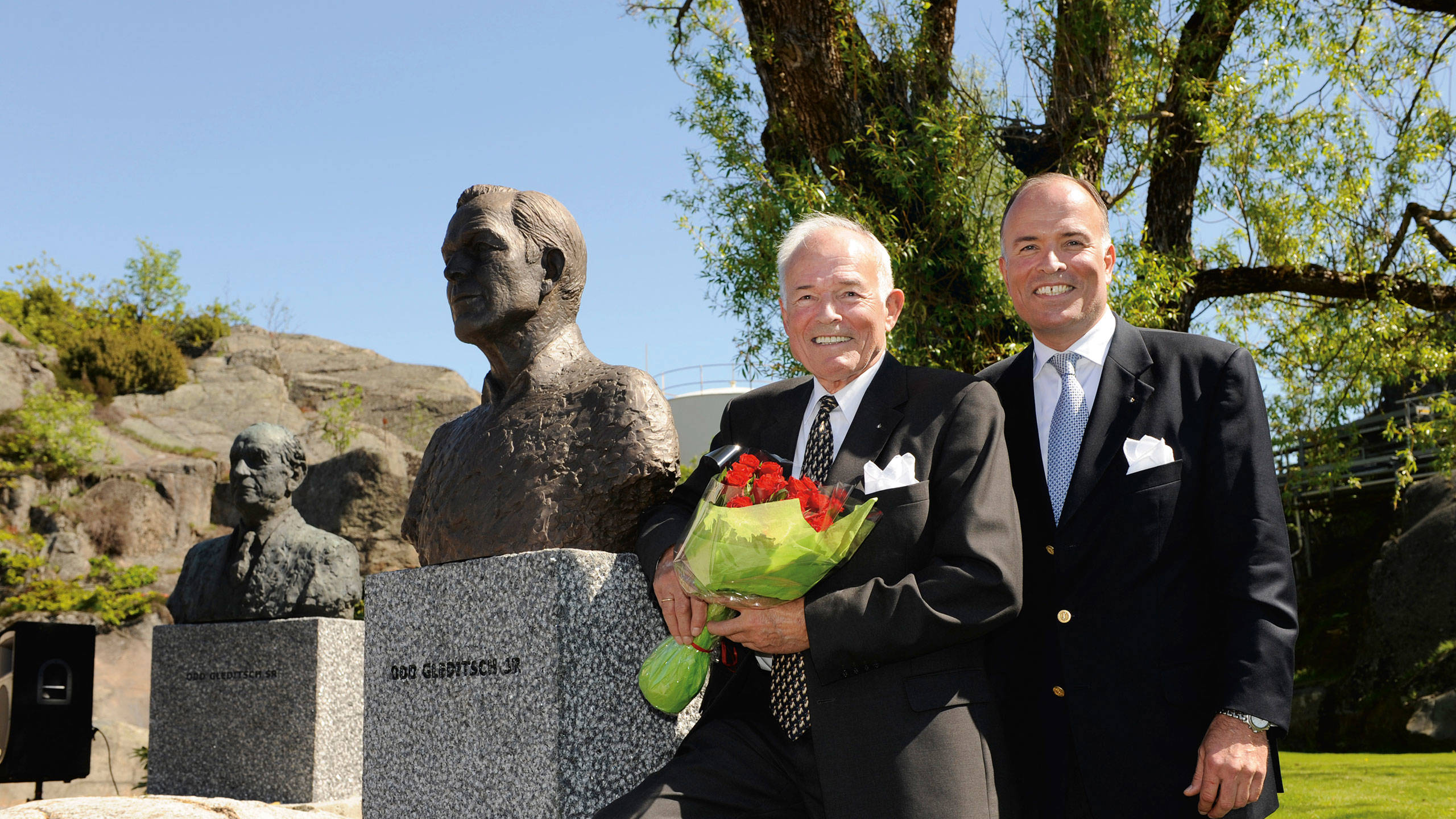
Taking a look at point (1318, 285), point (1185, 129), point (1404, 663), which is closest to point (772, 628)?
point (1185, 129)

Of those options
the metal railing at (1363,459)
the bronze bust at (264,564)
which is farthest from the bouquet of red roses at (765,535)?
the metal railing at (1363,459)

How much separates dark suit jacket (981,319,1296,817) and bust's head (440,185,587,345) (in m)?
1.83

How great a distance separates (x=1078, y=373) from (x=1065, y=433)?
180mm

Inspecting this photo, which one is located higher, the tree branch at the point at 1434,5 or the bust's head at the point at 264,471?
the tree branch at the point at 1434,5

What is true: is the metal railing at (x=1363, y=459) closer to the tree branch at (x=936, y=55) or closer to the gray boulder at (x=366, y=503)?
the tree branch at (x=936, y=55)

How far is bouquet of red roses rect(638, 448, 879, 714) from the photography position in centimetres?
215

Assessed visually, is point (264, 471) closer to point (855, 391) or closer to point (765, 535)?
point (855, 391)

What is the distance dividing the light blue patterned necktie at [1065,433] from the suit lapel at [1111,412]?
0.03 m

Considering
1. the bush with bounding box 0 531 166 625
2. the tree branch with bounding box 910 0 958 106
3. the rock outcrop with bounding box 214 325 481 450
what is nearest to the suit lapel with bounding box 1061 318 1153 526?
the tree branch with bounding box 910 0 958 106

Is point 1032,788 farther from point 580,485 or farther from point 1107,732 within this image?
point 580,485

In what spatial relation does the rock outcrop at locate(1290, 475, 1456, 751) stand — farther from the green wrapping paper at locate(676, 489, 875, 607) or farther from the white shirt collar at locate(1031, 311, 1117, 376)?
the green wrapping paper at locate(676, 489, 875, 607)

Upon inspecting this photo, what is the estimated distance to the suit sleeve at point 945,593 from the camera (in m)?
2.23

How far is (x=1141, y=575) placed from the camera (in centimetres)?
242

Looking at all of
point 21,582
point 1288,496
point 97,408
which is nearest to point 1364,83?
point 1288,496
